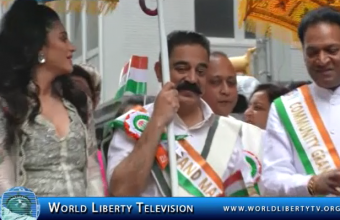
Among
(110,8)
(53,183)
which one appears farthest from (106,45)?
(53,183)

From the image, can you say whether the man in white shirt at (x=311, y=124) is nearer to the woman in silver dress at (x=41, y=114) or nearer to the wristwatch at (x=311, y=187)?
the wristwatch at (x=311, y=187)

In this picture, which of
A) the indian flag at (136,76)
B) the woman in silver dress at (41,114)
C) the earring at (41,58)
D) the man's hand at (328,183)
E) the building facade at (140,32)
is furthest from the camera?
the building facade at (140,32)

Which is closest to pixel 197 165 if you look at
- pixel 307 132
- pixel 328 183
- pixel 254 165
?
pixel 254 165

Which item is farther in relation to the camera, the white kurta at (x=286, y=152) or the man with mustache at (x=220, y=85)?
the man with mustache at (x=220, y=85)

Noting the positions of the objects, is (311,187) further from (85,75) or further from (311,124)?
(85,75)

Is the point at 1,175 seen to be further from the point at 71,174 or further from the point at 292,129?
the point at 292,129

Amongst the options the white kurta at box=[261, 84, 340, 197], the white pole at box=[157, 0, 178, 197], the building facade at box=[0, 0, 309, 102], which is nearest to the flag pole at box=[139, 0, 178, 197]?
the white pole at box=[157, 0, 178, 197]

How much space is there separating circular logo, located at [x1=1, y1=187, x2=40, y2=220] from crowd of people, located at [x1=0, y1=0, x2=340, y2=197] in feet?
0.15

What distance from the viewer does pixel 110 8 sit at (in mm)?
3631

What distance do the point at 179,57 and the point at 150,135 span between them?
17.3 inches

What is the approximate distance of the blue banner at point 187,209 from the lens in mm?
3008

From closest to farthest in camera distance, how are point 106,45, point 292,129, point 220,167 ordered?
point 292,129, point 220,167, point 106,45

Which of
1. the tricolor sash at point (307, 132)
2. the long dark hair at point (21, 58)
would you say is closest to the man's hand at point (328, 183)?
the tricolor sash at point (307, 132)

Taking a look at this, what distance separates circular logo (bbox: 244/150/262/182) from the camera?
142 inches
